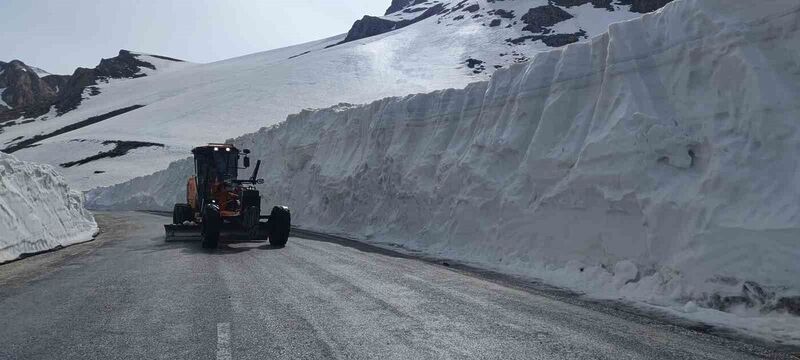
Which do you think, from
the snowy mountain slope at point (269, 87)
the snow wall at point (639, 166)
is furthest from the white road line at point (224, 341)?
the snowy mountain slope at point (269, 87)

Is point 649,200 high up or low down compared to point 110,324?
up

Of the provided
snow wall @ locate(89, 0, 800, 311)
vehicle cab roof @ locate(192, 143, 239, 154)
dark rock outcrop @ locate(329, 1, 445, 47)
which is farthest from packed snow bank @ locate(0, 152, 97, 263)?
dark rock outcrop @ locate(329, 1, 445, 47)

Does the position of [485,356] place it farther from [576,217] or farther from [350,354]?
[576,217]

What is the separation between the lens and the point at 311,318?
6344 millimetres

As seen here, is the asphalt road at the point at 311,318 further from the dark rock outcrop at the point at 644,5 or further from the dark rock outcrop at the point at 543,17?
the dark rock outcrop at the point at 543,17

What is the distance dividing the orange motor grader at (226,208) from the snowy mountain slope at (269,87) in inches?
1925

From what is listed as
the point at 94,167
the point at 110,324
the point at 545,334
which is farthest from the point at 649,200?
the point at 94,167

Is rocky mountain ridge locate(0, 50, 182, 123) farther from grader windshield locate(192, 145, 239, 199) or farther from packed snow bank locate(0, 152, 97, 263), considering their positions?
grader windshield locate(192, 145, 239, 199)

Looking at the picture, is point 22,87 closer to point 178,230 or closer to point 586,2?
point 586,2

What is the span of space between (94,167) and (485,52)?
62.1 meters

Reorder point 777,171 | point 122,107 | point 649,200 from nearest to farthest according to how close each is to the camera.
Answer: point 777,171, point 649,200, point 122,107

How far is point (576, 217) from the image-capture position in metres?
10.5

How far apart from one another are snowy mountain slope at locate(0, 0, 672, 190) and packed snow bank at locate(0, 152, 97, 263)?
4681 centimetres

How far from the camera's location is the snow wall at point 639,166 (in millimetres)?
7441
